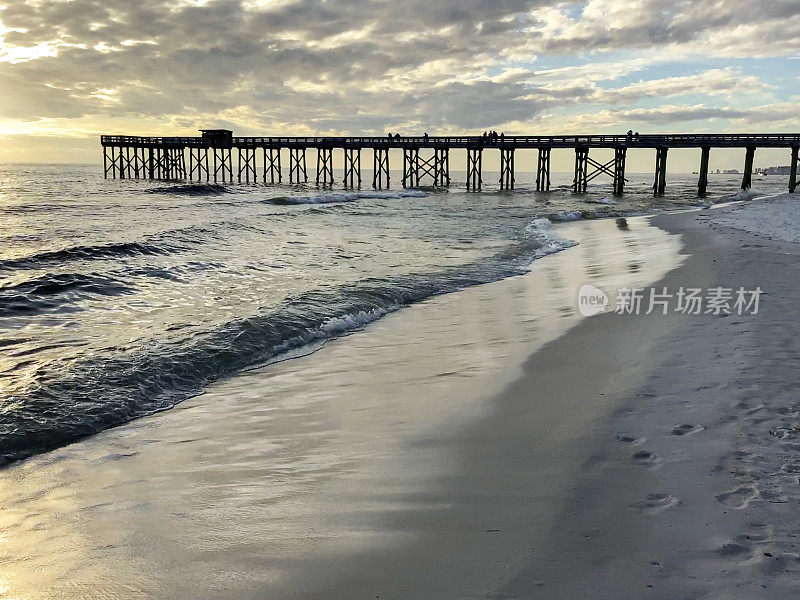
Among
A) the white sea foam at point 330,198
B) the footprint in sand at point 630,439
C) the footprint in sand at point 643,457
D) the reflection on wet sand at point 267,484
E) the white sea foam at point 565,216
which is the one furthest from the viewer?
the white sea foam at point 330,198

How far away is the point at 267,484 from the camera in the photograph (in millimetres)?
3816

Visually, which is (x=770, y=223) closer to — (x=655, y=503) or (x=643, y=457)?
(x=643, y=457)

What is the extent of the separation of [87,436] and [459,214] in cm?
2566

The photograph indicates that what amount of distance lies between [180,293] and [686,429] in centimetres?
889

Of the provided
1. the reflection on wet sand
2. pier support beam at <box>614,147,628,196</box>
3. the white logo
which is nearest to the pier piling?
pier support beam at <box>614,147,628,196</box>

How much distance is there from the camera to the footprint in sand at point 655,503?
307 cm

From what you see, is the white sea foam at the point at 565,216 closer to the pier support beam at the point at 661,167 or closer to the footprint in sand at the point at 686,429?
the pier support beam at the point at 661,167

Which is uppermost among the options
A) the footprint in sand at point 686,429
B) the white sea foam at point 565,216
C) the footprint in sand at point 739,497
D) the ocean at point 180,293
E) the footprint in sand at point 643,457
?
the white sea foam at point 565,216

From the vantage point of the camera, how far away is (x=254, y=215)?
27.2m

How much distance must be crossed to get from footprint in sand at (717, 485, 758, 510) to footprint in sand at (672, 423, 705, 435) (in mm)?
768

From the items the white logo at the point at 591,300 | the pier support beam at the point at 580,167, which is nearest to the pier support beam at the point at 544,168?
the pier support beam at the point at 580,167

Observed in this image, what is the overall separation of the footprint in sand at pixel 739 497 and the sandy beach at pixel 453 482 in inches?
0.6

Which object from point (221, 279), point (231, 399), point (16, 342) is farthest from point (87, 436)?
point (221, 279)

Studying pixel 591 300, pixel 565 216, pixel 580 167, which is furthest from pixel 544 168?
pixel 591 300
